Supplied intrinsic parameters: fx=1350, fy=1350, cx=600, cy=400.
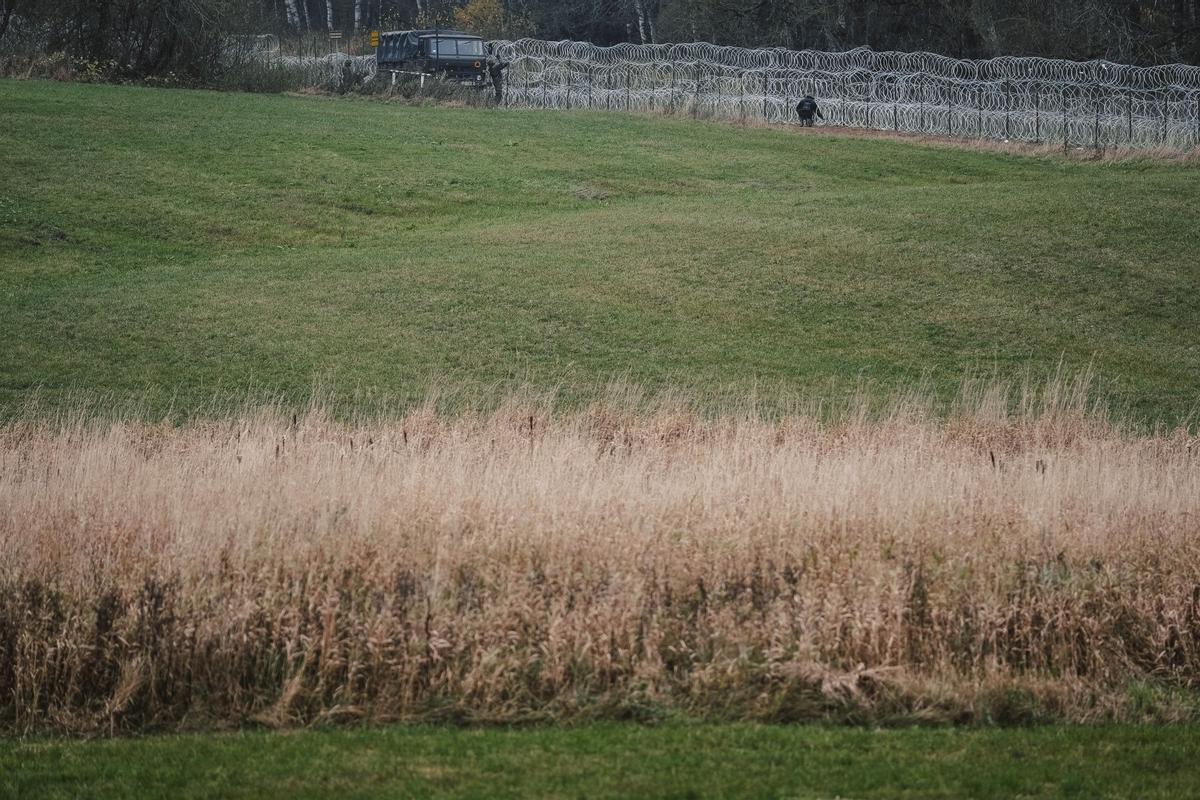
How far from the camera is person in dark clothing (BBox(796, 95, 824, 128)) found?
33969 millimetres

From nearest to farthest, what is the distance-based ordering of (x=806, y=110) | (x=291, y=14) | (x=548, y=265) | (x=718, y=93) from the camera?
(x=548, y=265) < (x=806, y=110) < (x=718, y=93) < (x=291, y=14)

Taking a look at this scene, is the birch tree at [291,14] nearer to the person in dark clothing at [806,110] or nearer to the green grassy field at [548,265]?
the person in dark clothing at [806,110]

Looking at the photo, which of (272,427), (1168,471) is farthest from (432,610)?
(1168,471)

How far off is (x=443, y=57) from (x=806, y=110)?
1380cm

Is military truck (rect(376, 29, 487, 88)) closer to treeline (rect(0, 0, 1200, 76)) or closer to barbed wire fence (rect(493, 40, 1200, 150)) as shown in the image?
barbed wire fence (rect(493, 40, 1200, 150))

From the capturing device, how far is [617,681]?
6426 mm

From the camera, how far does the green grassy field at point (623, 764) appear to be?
5.23 m

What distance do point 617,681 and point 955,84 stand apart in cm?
3055

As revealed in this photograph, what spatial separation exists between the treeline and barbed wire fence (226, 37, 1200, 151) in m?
2.26

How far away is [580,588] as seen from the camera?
23.3ft

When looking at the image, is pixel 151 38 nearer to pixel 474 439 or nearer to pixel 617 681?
pixel 474 439

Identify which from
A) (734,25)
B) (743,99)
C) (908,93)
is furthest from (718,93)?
(734,25)

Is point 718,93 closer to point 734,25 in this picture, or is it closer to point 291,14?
point 734,25

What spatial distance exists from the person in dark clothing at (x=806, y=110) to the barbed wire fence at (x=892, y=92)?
74 centimetres
